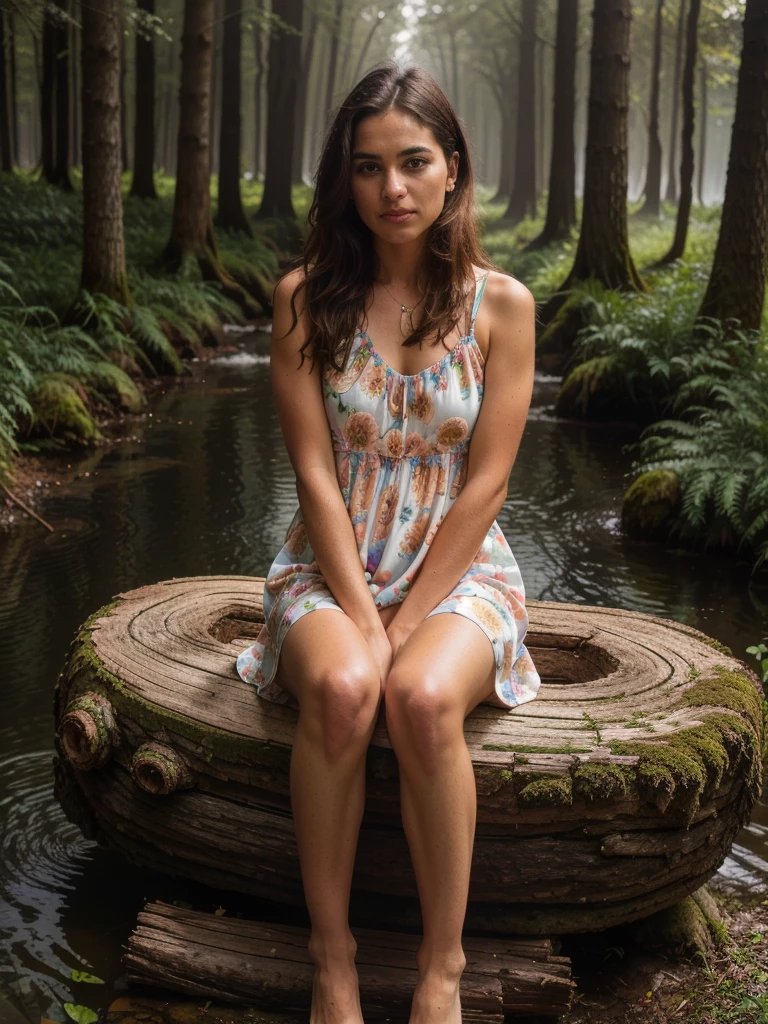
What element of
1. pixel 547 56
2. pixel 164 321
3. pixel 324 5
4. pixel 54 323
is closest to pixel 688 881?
pixel 54 323

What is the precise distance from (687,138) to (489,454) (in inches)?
648

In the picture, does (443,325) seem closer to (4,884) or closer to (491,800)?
(491,800)

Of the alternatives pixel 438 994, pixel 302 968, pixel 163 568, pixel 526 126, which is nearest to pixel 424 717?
pixel 438 994

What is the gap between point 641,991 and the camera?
331 centimetres

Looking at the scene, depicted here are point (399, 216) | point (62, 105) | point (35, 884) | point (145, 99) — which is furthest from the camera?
point (62, 105)

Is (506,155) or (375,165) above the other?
(506,155)

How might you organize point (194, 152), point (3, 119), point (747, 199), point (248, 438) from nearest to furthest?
1. point (747, 199)
2. point (248, 438)
3. point (194, 152)
4. point (3, 119)

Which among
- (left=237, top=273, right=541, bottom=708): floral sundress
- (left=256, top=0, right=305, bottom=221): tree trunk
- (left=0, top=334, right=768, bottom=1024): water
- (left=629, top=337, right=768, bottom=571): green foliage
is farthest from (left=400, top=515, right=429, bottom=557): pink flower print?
(left=256, top=0, right=305, bottom=221): tree trunk

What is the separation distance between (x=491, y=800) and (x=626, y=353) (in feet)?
31.1

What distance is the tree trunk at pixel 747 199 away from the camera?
31.0ft

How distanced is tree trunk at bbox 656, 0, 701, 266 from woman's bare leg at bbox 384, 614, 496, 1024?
Result: 16.5 m

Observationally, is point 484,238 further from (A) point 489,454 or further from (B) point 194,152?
(A) point 489,454

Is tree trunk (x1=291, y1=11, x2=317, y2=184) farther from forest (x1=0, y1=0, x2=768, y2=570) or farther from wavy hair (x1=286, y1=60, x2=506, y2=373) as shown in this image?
wavy hair (x1=286, y1=60, x2=506, y2=373)

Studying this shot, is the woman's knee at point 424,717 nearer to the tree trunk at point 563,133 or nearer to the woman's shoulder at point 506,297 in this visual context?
the woman's shoulder at point 506,297
